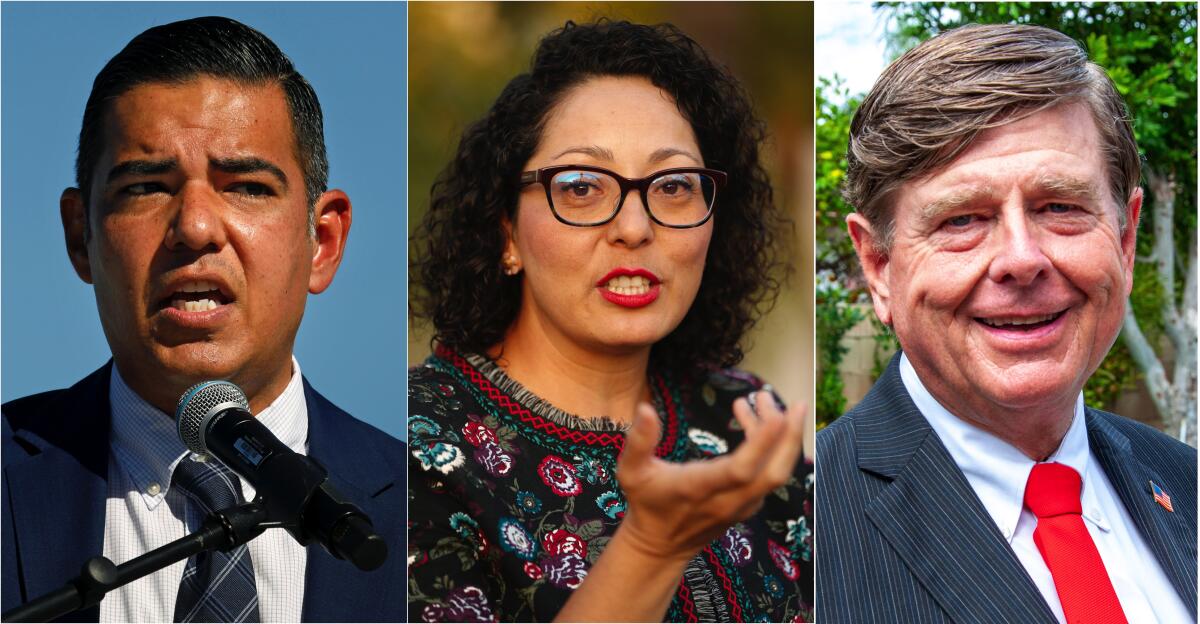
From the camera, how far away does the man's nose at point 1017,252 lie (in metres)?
3.14

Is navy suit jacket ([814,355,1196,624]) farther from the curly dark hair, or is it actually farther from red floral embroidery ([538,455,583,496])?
red floral embroidery ([538,455,583,496])

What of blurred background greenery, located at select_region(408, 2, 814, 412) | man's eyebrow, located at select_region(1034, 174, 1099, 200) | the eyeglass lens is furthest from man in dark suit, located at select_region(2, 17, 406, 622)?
man's eyebrow, located at select_region(1034, 174, 1099, 200)

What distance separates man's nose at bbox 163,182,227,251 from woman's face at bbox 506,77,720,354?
0.90 meters

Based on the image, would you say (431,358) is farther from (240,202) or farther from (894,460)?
(894,460)

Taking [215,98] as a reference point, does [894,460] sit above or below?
below

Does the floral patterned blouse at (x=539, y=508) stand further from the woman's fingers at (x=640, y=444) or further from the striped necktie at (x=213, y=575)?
the striped necktie at (x=213, y=575)

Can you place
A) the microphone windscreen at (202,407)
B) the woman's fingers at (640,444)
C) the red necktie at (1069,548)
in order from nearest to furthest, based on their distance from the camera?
the microphone windscreen at (202,407), the red necktie at (1069,548), the woman's fingers at (640,444)

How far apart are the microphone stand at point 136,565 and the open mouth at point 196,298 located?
141 cm

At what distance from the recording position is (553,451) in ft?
12.0

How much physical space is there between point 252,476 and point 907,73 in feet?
6.59

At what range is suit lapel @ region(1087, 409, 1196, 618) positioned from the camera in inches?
130

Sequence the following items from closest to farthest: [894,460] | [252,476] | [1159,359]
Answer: [252,476] → [894,460] → [1159,359]

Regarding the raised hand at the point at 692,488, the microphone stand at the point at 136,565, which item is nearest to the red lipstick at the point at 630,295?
the raised hand at the point at 692,488

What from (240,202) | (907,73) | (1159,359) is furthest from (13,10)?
(1159,359)
